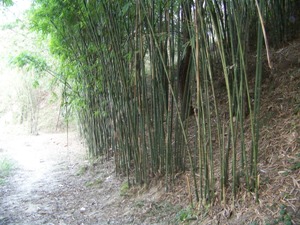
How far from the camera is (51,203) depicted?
11.0 feet

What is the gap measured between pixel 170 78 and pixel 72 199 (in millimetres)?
1824

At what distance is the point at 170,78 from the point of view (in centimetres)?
249

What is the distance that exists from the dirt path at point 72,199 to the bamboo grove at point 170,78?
0.25 meters

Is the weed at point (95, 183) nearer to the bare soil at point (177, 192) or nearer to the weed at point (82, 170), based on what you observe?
the bare soil at point (177, 192)

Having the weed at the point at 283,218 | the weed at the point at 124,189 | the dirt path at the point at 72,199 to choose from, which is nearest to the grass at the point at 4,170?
the dirt path at the point at 72,199

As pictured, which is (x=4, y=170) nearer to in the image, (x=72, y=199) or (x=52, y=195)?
(x=52, y=195)

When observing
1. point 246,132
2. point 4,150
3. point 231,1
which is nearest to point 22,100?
point 4,150

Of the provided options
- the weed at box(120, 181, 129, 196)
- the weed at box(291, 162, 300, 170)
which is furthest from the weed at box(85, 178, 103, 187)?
the weed at box(291, 162, 300, 170)

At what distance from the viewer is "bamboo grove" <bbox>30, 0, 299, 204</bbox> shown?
1940mm

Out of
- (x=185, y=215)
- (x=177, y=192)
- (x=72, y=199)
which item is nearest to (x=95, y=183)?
(x=72, y=199)

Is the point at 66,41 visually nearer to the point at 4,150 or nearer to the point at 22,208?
the point at 22,208

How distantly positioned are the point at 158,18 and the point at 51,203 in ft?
7.17

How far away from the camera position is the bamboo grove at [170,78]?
194 centimetres

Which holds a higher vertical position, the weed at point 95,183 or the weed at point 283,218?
the weed at point 283,218
